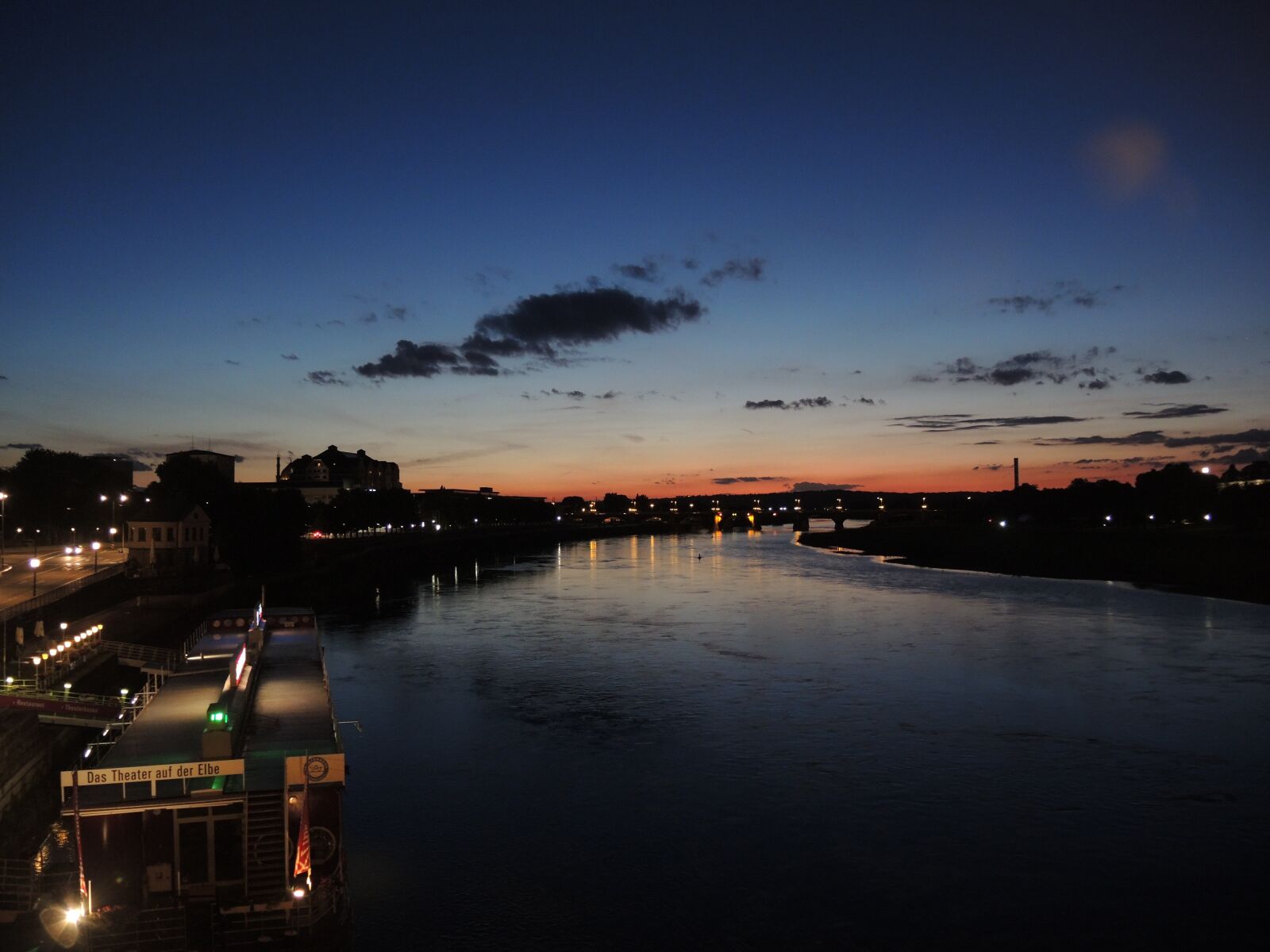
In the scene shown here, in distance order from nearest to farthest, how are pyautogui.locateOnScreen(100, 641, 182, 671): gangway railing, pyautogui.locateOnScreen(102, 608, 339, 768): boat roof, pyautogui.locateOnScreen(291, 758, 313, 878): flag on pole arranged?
1. pyautogui.locateOnScreen(291, 758, 313, 878): flag on pole
2. pyautogui.locateOnScreen(102, 608, 339, 768): boat roof
3. pyautogui.locateOnScreen(100, 641, 182, 671): gangway railing

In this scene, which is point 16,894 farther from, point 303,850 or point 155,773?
point 303,850

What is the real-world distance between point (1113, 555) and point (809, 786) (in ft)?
318

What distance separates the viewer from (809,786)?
82.0ft

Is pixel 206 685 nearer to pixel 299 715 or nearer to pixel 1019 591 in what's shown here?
pixel 299 715

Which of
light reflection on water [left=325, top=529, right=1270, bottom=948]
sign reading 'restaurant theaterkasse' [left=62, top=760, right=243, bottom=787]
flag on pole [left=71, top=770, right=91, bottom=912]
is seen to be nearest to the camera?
flag on pole [left=71, top=770, right=91, bottom=912]

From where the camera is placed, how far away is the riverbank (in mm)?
80250

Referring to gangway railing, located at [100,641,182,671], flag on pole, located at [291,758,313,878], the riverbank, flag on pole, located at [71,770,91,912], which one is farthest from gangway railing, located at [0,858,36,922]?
the riverbank

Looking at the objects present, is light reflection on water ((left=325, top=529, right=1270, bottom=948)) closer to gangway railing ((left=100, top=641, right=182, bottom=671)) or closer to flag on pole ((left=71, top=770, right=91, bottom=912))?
flag on pole ((left=71, top=770, right=91, bottom=912))

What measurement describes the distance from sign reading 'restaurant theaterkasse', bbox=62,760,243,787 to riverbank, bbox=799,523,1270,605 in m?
73.0

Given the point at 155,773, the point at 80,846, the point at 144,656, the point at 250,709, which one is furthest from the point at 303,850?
the point at 144,656

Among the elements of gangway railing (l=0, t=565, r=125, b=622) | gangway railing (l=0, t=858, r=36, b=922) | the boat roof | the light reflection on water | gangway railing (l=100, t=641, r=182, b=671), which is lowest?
the light reflection on water

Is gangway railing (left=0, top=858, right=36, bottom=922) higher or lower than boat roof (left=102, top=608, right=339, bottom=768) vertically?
lower

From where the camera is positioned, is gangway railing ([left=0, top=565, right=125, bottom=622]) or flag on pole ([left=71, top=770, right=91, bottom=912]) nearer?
flag on pole ([left=71, top=770, right=91, bottom=912])

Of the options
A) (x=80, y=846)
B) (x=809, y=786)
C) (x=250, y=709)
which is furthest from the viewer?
(x=809, y=786)
